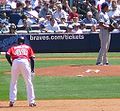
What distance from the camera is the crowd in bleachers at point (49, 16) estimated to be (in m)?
26.5

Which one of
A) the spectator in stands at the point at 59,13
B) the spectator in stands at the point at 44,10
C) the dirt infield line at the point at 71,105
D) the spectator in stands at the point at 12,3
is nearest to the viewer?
the dirt infield line at the point at 71,105

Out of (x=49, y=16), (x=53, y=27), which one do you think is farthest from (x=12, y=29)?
(x=53, y=27)

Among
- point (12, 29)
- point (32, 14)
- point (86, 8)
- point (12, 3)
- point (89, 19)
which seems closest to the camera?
point (12, 29)

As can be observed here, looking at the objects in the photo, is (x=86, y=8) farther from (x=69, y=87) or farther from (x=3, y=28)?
(x=69, y=87)

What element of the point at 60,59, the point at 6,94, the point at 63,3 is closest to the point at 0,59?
the point at 60,59

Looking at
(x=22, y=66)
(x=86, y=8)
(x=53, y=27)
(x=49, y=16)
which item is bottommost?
(x=53, y=27)

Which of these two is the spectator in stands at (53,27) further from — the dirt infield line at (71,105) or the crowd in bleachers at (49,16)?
the dirt infield line at (71,105)

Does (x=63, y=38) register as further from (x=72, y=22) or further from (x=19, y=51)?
(x=19, y=51)

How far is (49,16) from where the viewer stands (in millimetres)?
26406

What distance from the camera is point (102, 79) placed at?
1680 centimetres

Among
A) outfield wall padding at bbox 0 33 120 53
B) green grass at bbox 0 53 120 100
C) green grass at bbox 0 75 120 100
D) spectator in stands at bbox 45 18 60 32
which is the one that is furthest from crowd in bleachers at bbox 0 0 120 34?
green grass at bbox 0 75 120 100

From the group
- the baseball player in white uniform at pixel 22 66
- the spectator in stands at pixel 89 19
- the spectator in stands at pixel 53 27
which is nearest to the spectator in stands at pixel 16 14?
the spectator in stands at pixel 53 27

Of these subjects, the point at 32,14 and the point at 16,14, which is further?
the point at 32,14

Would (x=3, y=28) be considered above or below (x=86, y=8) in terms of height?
below
